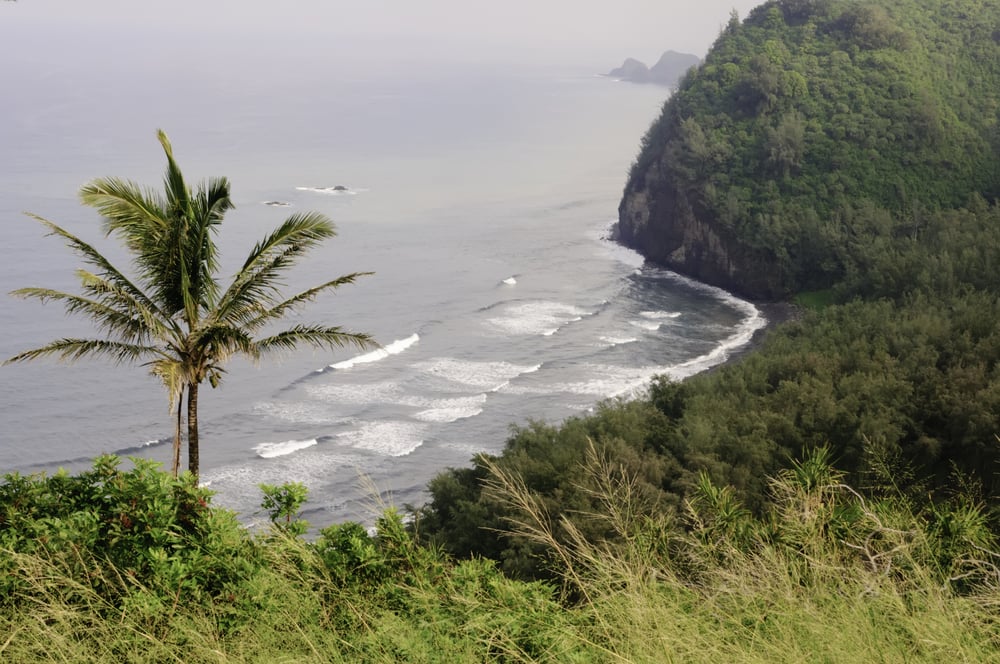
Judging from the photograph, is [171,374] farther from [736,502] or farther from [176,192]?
[736,502]

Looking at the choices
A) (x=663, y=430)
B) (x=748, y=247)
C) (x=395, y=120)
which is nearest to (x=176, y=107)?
(x=395, y=120)

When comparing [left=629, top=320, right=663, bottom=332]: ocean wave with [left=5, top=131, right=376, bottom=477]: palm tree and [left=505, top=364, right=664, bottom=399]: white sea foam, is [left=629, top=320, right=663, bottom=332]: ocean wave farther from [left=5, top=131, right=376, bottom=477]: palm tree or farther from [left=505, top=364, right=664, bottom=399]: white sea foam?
[left=5, top=131, right=376, bottom=477]: palm tree

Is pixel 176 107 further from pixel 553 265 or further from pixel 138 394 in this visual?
pixel 138 394

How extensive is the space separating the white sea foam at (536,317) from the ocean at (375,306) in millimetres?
248

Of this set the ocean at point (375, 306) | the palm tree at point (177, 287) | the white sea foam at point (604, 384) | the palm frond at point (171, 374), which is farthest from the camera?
the white sea foam at point (604, 384)

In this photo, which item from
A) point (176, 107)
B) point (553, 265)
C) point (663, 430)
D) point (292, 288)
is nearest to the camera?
point (663, 430)

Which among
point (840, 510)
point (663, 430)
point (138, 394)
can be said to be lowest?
point (138, 394)

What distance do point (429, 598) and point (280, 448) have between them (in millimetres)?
36527

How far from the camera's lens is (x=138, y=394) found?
167 ft

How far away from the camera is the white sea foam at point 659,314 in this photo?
2559 inches

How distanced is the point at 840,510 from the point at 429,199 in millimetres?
96142

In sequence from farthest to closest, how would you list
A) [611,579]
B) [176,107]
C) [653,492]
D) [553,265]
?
[176,107]
[553,265]
[653,492]
[611,579]

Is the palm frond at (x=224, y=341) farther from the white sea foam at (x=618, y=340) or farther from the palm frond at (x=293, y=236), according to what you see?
the white sea foam at (x=618, y=340)

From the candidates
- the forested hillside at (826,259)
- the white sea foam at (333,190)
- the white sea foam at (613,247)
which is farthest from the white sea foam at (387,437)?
the white sea foam at (333,190)
